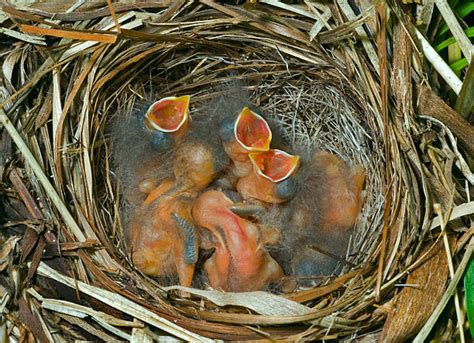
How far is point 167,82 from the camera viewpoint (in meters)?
2.12

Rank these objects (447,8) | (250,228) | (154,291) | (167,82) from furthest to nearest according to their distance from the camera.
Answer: (167,82)
(250,228)
(154,291)
(447,8)

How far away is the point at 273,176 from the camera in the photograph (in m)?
1.94

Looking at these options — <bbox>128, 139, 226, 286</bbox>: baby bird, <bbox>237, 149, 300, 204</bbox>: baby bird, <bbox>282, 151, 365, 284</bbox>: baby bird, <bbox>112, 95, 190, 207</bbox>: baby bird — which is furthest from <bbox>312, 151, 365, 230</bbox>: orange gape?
<bbox>112, 95, 190, 207</bbox>: baby bird

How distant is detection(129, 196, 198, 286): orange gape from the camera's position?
189cm

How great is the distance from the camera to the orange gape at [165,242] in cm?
189

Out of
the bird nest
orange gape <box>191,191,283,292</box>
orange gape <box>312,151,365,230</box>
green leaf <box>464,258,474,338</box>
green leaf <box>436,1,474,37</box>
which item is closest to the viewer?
green leaf <box>464,258,474,338</box>

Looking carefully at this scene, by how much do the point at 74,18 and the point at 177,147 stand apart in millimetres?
478

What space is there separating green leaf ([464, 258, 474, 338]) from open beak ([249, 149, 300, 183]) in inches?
22.3

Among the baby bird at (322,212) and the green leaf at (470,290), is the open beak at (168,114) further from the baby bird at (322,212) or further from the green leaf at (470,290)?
the green leaf at (470,290)

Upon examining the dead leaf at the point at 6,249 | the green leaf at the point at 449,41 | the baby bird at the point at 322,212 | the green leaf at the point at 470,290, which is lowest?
the green leaf at the point at 470,290

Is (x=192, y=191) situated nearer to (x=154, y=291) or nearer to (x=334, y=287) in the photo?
(x=154, y=291)

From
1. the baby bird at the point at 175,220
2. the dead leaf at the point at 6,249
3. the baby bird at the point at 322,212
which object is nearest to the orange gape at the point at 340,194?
the baby bird at the point at 322,212

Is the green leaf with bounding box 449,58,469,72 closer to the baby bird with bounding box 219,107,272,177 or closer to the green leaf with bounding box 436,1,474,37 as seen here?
the green leaf with bounding box 436,1,474,37

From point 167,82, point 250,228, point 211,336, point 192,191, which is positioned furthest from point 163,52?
point 211,336
